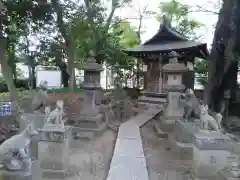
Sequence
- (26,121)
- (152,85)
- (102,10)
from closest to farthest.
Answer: (26,121)
(152,85)
(102,10)

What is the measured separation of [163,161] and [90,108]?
12.7 ft

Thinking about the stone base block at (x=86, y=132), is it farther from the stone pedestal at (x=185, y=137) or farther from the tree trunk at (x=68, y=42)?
the tree trunk at (x=68, y=42)

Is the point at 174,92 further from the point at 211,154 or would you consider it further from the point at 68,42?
the point at 68,42

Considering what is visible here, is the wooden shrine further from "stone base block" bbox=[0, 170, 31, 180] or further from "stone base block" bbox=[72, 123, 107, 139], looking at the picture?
"stone base block" bbox=[0, 170, 31, 180]

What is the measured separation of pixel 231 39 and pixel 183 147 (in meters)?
5.83

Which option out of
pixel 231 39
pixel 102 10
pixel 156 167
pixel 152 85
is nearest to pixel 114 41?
pixel 102 10

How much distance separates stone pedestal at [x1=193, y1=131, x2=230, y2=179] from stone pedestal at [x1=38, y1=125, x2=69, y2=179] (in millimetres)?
2841

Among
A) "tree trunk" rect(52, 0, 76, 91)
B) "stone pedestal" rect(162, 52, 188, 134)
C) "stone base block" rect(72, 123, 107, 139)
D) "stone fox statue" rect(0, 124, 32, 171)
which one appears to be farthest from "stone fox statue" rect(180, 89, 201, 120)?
"tree trunk" rect(52, 0, 76, 91)

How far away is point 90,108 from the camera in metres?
10.1

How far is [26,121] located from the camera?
7.30m

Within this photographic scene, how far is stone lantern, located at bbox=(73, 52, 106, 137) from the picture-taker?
977 cm

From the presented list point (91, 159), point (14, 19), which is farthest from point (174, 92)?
point (14, 19)

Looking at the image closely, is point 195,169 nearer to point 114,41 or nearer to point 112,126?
point 112,126

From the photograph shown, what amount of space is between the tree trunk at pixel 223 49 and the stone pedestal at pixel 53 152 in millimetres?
7763
